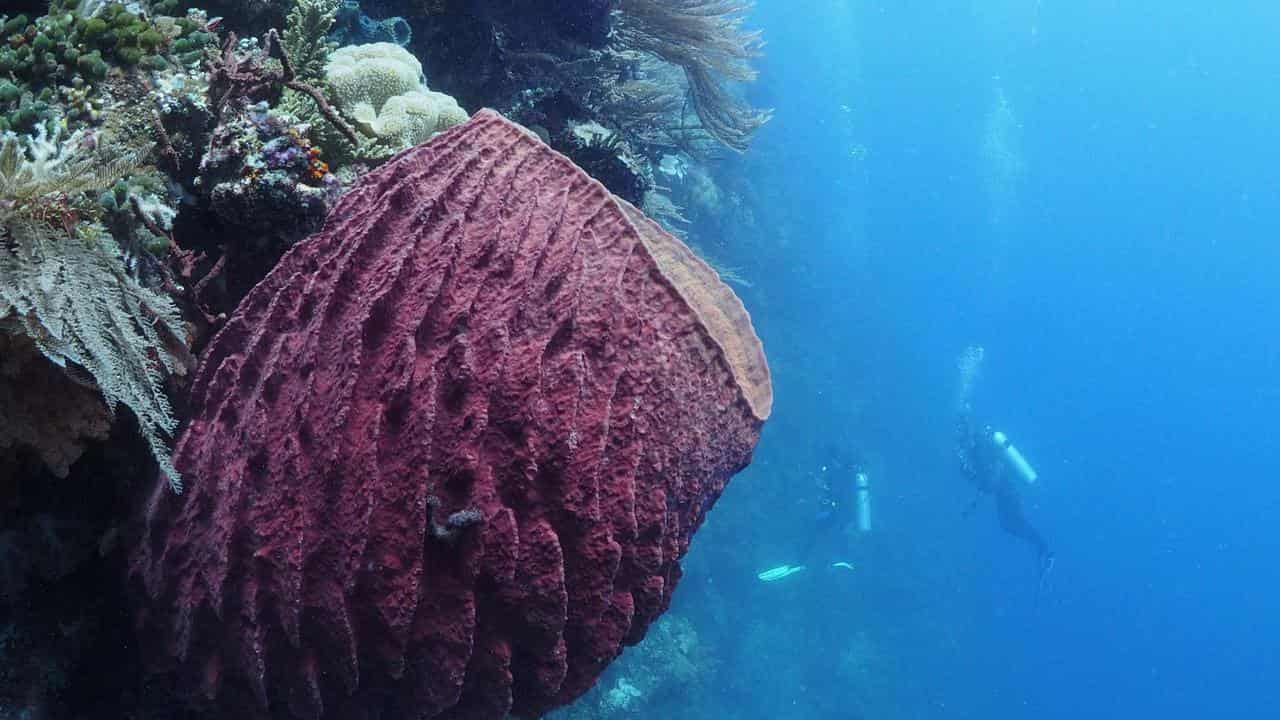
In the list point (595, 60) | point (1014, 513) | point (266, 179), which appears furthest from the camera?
point (1014, 513)

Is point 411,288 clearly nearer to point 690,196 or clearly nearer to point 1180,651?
point 690,196

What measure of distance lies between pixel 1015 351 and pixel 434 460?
149 ft

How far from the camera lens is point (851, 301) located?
2372 centimetres

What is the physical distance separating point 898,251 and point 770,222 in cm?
1629

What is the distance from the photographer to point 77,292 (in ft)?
6.49

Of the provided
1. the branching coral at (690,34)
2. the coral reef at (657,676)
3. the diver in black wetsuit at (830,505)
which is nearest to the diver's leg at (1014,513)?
the diver in black wetsuit at (830,505)

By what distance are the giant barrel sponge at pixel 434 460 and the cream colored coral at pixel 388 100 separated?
1.11 m

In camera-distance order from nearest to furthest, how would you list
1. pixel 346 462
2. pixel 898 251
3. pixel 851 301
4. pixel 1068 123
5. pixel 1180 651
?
pixel 346 462, pixel 851 301, pixel 898 251, pixel 1180 651, pixel 1068 123

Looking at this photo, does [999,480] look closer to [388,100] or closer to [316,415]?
[388,100]

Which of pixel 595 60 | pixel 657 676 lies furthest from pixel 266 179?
pixel 657 676

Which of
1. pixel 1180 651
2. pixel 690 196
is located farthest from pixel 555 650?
pixel 1180 651

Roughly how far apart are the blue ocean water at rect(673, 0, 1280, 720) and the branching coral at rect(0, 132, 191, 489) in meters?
13.1

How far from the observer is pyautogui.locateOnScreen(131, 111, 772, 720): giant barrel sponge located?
6.31ft

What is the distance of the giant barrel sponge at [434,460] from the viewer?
1.92 meters
